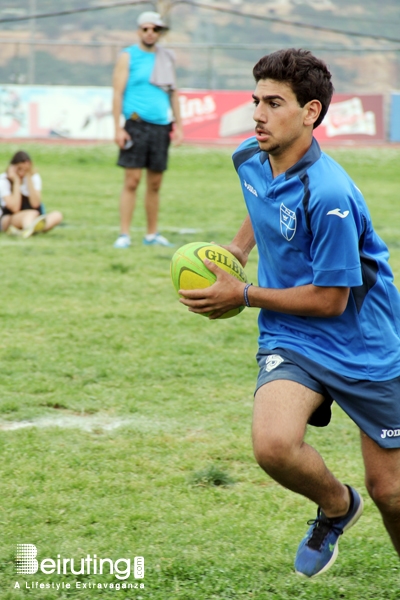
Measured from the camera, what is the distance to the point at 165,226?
37.4 feet

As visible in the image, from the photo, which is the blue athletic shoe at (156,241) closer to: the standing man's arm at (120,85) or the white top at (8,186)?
the standing man's arm at (120,85)

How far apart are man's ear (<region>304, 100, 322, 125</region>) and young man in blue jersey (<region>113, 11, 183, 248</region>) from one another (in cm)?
628

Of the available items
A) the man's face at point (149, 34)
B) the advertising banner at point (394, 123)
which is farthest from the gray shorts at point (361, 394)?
the advertising banner at point (394, 123)

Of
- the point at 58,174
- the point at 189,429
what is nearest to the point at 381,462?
the point at 189,429

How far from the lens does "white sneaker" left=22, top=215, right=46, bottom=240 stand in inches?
420

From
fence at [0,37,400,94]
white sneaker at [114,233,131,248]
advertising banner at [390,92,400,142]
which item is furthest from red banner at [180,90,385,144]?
white sneaker at [114,233,131,248]

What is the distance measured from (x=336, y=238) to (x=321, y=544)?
121 centimetres

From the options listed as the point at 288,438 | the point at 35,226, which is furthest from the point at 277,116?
the point at 35,226

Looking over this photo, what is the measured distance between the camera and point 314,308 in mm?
3279

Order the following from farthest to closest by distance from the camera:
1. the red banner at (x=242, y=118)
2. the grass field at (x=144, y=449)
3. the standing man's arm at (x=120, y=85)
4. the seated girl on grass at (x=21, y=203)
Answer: the red banner at (x=242, y=118) < the seated girl on grass at (x=21, y=203) < the standing man's arm at (x=120, y=85) < the grass field at (x=144, y=449)

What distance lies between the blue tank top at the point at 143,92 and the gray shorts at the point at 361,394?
22.3 feet

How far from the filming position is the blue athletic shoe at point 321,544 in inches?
Result: 134

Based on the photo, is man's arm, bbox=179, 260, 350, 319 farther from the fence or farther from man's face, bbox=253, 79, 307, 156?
the fence

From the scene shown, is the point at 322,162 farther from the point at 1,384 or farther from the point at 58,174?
the point at 58,174
